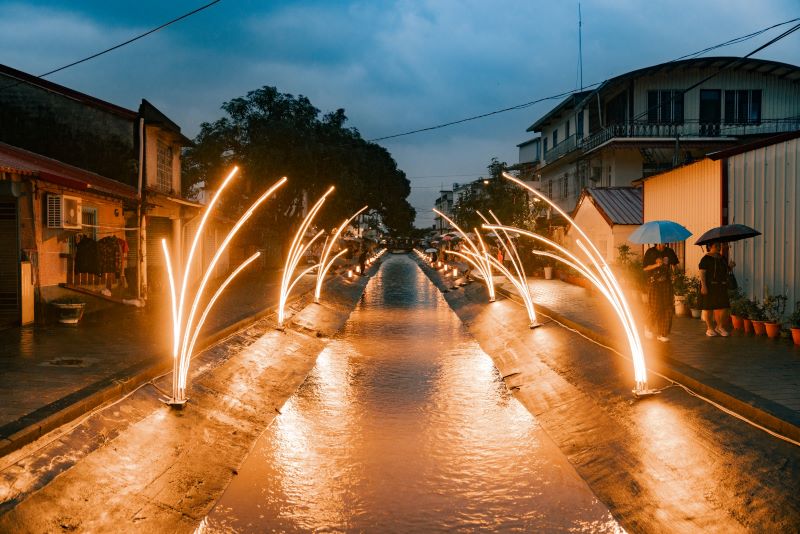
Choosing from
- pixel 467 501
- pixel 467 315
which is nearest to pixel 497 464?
pixel 467 501

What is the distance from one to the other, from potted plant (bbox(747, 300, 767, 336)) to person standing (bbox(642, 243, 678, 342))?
6.47 ft

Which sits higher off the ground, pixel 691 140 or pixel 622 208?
pixel 691 140

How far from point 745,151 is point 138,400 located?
13530 millimetres

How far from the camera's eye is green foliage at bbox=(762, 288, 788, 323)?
526 inches

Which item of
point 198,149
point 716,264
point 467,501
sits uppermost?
point 198,149

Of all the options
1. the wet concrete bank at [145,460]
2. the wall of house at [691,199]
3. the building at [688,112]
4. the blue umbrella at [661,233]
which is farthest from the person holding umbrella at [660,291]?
the building at [688,112]

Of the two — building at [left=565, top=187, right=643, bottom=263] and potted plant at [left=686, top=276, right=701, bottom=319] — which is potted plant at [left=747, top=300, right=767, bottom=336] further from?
building at [left=565, top=187, right=643, bottom=263]

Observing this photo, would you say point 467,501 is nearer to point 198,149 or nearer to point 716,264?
point 716,264

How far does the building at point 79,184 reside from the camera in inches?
609

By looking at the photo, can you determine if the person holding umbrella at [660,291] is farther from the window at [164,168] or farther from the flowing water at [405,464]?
the window at [164,168]

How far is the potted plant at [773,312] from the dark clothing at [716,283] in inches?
32.1

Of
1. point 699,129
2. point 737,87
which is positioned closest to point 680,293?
point 699,129

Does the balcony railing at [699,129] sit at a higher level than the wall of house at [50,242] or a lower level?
higher

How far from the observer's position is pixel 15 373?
973cm
